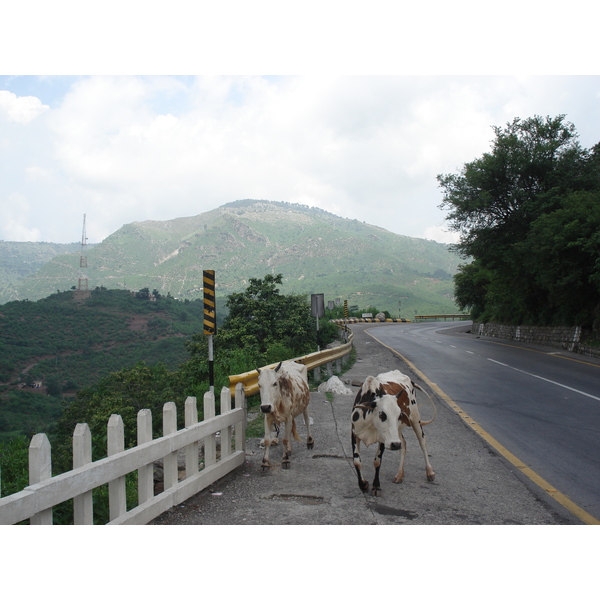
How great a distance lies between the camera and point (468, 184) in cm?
3381

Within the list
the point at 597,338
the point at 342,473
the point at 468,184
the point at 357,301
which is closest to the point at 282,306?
the point at 468,184

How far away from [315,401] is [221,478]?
5346 mm

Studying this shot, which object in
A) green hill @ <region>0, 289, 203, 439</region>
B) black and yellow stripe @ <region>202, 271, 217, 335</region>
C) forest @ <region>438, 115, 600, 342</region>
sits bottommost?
green hill @ <region>0, 289, 203, 439</region>

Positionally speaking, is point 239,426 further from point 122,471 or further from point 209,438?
point 122,471

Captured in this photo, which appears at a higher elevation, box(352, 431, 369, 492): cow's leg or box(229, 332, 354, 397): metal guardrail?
box(229, 332, 354, 397): metal guardrail

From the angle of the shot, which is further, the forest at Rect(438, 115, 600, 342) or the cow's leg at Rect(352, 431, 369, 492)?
the forest at Rect(438, 115, 600, 342)

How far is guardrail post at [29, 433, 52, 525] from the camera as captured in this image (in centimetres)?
351

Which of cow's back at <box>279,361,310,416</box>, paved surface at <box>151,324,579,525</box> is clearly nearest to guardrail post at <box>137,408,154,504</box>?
paved surface at <box>151,324,579,525</box>

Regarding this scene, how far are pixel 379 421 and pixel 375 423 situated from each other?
7cm

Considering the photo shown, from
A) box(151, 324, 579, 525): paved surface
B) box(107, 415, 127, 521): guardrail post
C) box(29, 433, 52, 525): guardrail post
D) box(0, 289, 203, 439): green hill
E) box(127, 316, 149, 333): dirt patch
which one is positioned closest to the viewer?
box(29, 433, 52, 525): guardrail post

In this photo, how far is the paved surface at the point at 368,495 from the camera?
4984 millimetres

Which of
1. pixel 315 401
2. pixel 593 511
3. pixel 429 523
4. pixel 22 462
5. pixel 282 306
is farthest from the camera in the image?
pixel 282 306

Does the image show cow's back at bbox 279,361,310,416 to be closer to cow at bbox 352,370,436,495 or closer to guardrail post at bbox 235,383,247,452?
guardrail post at bbox 235,383,247,452

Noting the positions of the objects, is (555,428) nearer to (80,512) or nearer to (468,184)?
(80,512)
